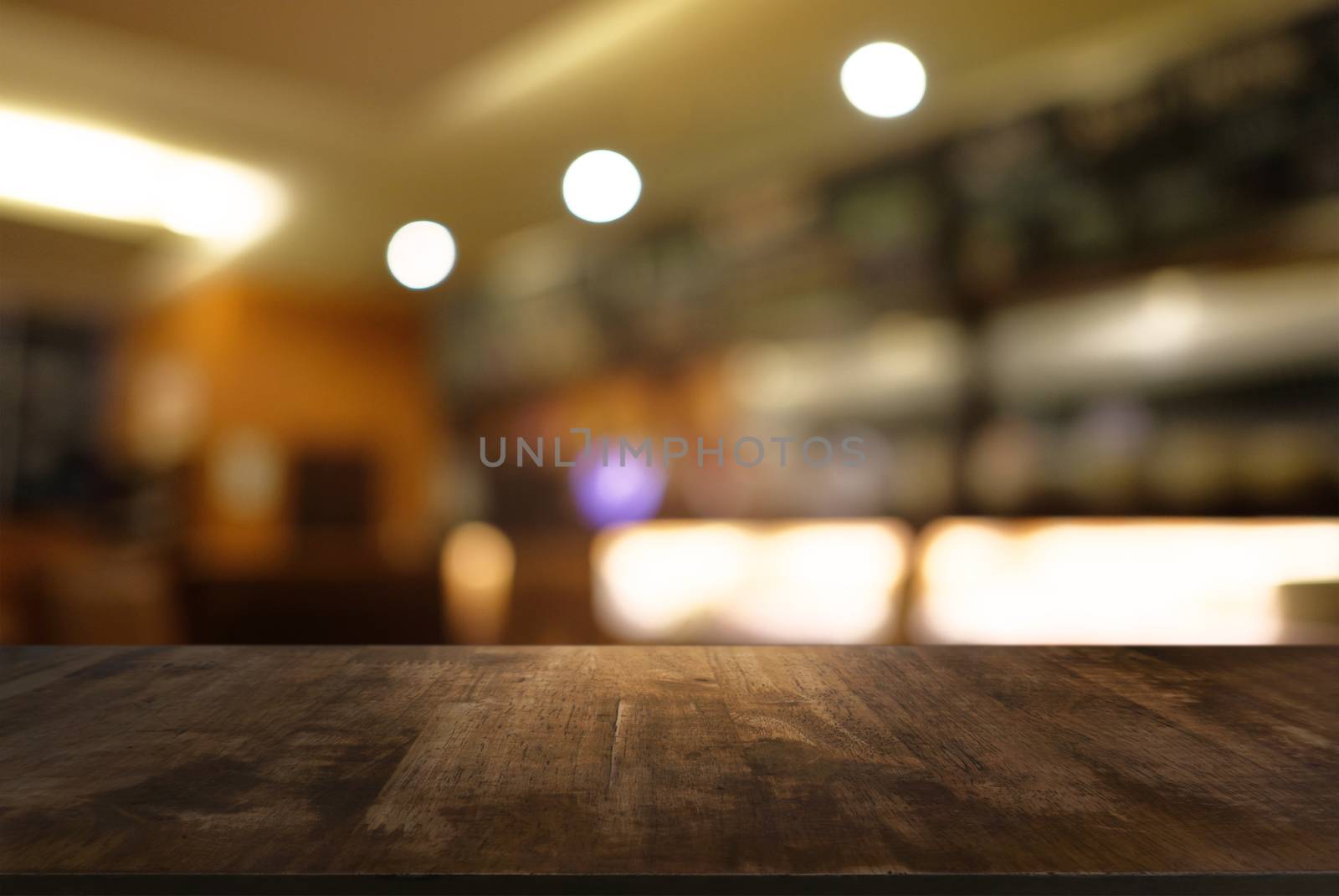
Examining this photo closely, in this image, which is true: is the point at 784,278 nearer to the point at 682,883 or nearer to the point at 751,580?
the point at 751,580

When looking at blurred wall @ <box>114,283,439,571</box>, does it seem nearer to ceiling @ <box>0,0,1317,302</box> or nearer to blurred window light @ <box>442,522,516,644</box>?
blurred window light @ <box>442,522,516,644</box>

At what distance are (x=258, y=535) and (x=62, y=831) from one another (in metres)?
6.74

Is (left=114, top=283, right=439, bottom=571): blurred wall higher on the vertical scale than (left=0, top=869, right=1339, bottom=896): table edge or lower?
higher

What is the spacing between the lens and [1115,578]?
2549 mm

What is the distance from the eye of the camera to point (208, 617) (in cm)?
191

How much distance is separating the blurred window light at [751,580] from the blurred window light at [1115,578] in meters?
0.21

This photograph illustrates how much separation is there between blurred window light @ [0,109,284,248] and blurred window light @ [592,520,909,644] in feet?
8.91

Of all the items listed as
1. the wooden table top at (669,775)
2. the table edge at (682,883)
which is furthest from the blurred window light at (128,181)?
the table edge at (682,883)

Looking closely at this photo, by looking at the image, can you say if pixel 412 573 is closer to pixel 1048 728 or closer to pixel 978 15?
pixel 1048 728

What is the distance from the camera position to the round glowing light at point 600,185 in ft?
8.92

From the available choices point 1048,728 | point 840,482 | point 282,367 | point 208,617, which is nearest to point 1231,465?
point 840,482

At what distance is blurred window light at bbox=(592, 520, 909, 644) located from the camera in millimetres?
3152

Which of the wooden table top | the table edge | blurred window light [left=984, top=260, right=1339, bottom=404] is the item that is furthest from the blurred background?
the table edge

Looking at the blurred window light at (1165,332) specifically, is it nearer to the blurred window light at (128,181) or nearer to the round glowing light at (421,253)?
the round glowing light at (421,253)
